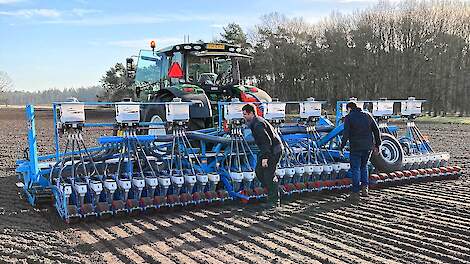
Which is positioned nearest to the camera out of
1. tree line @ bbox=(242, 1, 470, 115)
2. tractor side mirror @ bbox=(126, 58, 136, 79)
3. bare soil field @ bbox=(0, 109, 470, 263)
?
bare soil field @ bbox=(0, 109, 470, 263)

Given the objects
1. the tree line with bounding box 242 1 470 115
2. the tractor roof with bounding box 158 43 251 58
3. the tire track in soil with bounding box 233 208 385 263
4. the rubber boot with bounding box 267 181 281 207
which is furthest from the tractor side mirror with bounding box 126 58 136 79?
the tree line with bounding box 242 1 470 115

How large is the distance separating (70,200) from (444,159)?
21.9 feet

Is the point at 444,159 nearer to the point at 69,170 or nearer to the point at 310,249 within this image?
the point at 310,249

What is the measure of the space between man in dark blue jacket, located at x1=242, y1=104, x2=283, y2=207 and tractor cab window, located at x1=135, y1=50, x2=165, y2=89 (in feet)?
13.1

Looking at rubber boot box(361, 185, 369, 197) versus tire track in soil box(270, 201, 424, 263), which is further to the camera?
rubber boot box(361, 185, 369, 197)

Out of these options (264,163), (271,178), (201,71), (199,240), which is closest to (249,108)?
(264,163)

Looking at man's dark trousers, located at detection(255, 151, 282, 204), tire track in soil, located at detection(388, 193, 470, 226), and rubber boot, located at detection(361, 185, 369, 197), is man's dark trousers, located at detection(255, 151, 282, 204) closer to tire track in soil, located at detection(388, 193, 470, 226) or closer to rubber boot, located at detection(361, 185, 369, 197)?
rubber boot, located at detection(361, 185, 369, 197)

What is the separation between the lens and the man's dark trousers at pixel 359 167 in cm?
747

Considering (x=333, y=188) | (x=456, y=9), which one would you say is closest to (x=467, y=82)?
(x=456, y=9)

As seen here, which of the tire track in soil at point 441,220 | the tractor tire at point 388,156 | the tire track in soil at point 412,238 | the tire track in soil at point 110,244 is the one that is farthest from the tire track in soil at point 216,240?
the tractor tire at point 388,156

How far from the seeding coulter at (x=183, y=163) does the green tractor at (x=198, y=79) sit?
2.39 feet

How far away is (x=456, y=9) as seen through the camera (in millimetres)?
36000

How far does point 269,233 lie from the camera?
5.65 m

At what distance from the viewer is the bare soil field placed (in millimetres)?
4875
